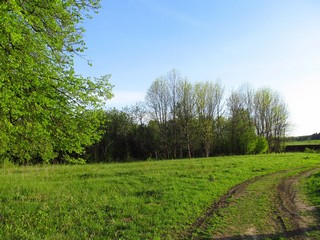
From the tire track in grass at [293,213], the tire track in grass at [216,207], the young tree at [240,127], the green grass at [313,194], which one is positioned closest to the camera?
the tire track in grass at [293,213]

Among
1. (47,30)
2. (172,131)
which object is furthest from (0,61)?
(172,131)

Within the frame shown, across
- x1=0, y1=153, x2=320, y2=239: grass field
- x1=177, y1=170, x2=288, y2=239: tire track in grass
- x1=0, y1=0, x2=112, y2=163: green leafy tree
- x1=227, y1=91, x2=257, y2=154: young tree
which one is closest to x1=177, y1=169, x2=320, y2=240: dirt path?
x1=177, y1=170, x2=288, y2=239: tire track in grass

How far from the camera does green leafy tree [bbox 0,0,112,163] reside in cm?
912

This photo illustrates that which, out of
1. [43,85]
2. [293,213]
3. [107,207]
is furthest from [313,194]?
[43,85]

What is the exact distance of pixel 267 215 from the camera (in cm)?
1039

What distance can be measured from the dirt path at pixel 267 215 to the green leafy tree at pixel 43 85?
213 inches

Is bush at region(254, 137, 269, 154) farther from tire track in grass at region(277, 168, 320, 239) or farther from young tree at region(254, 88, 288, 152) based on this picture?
tire track in grass at region(277, 168, 320, 239)

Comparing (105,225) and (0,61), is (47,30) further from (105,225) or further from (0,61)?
(105,225)

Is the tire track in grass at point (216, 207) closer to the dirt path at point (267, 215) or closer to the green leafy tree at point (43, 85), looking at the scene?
the dirt path at point (267, 215)

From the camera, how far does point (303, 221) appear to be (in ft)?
31.4

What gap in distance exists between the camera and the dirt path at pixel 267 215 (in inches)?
333

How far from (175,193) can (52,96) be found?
280 inches

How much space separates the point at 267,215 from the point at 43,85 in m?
9.05

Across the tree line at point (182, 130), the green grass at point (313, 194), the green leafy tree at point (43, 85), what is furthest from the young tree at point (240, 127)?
the green leafy tree at point (43, 85)
